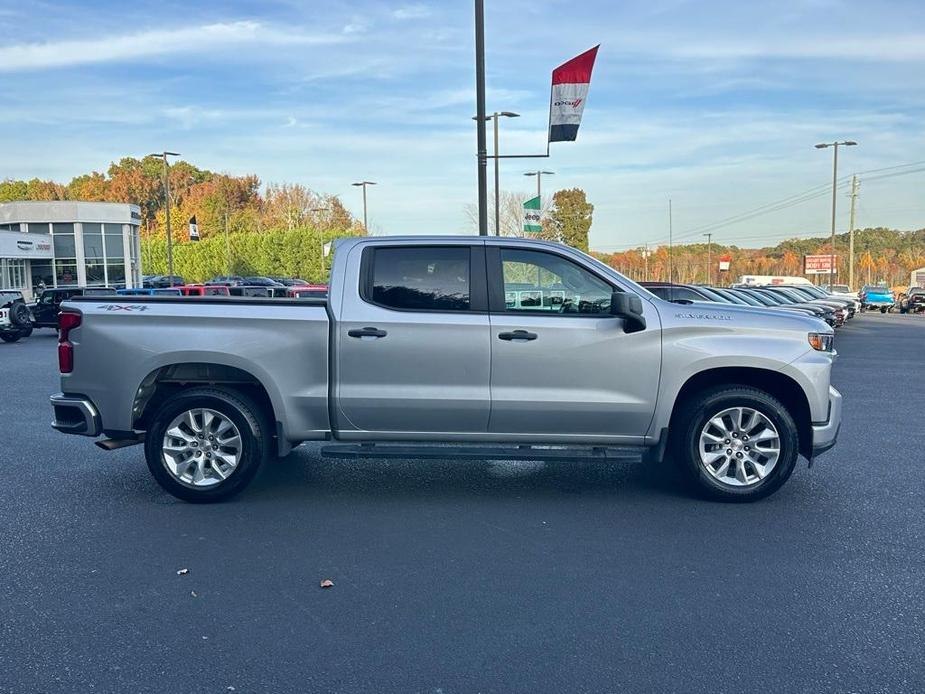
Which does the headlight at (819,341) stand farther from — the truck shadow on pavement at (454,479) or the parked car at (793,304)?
the parked car at (793,304)

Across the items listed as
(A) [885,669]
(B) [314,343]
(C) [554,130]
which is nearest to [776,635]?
(A) [885,669]

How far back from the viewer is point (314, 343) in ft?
19.5

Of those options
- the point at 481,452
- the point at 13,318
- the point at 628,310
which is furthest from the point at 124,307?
the point at 13,318

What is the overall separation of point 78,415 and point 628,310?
426 centimetres

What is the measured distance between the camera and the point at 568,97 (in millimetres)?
12648

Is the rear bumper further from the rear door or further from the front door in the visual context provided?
the front door

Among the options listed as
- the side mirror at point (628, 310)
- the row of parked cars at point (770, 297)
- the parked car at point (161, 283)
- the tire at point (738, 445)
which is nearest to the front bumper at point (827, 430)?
the tire at point (738, 445)

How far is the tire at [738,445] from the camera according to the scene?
19.5 feet

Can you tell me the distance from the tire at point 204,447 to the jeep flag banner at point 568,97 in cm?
846

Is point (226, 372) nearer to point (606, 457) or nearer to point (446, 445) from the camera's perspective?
point (446, 445)

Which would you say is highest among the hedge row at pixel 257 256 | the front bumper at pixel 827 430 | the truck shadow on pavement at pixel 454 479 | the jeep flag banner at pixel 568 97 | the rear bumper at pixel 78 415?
the jeep flag banner at pixel 568 97

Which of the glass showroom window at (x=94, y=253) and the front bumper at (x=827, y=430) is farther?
the glass showroom window at (x=94, y=253)

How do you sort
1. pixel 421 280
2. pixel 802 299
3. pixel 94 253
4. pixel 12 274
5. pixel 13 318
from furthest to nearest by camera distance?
pixel 94 253, pixel 12 274, pixel 802 299, pixel 13 318, pixel 421 280

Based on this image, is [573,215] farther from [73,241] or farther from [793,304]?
[793,304]
